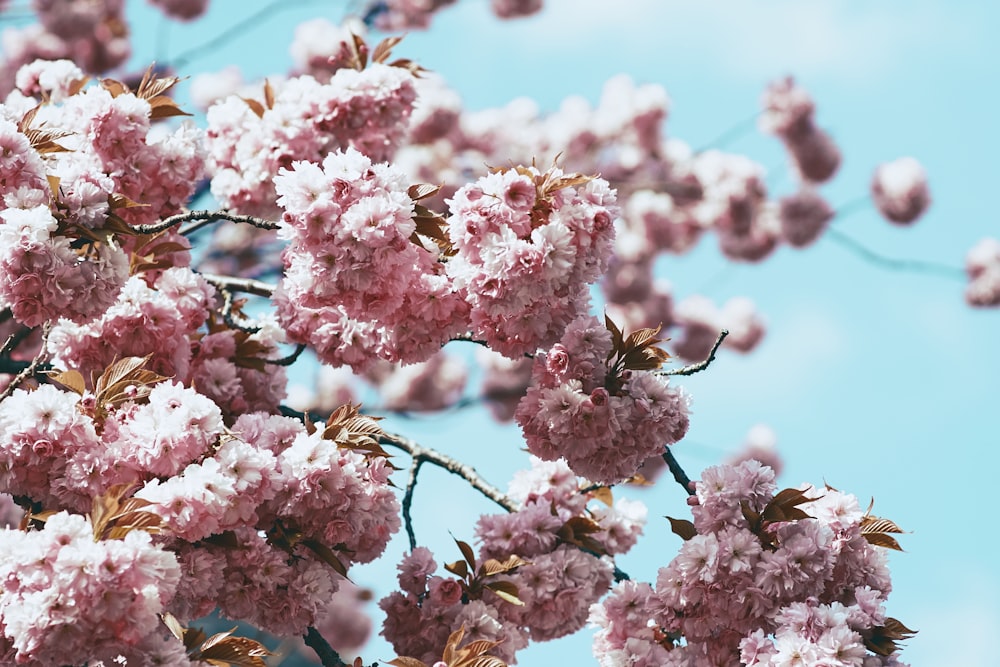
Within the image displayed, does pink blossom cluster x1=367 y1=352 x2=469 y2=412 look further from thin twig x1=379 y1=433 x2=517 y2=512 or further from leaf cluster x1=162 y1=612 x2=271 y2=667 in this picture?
leaf cluster x1=162 y1=612 x2=271 y2=667

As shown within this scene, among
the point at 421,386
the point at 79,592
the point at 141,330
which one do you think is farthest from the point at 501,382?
the point at 79,592

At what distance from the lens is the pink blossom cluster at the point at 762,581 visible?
8.09 feet

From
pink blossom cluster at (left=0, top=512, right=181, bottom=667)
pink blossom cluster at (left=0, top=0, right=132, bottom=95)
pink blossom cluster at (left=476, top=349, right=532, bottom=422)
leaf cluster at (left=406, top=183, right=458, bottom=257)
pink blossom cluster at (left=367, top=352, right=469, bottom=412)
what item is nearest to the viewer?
pink blossom cluster at (left=0, top=512, right=181, bottom=667)

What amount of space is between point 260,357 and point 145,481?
0.81 metres

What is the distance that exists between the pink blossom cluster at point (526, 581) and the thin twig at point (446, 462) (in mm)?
125

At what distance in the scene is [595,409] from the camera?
265 cm

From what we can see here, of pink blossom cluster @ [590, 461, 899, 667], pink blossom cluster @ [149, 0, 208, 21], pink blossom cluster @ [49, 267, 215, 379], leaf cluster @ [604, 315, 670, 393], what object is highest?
pink blossom cluster @ [149, 0, 208, 21]

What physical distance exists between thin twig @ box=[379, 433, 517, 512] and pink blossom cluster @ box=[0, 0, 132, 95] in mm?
6385

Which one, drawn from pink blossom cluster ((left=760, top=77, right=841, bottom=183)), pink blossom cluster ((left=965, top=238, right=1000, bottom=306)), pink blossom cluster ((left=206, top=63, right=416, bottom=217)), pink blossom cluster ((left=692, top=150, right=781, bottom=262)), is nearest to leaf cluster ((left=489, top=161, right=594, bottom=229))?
pink blossom cluster ((left=206, top=63, right=416, bottom=217))

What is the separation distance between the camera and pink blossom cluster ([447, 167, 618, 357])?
249cm

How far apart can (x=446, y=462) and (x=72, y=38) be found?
6.98 m

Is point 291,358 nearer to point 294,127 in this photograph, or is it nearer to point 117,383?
point 117,383

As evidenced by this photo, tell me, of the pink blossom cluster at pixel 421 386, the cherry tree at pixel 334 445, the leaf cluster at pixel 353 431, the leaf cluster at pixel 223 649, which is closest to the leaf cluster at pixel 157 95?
the cherry tree at pixel 334 445

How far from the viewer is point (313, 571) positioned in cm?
277
